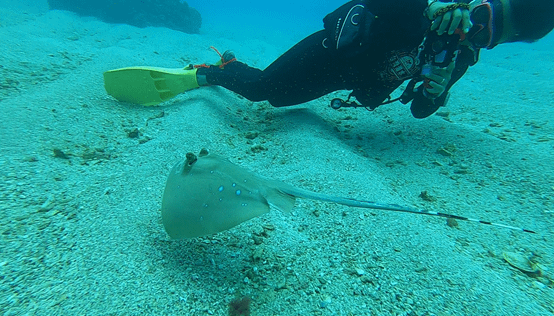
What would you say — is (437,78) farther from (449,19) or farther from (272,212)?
(272,212)

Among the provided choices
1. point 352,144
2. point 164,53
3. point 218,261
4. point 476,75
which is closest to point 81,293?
point 218,261

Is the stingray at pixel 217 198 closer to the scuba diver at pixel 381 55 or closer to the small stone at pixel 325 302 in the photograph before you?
the small stone at pixel 325 302

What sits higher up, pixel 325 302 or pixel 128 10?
pixel 128 10

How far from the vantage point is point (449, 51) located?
3152mm

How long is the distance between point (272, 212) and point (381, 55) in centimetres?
273

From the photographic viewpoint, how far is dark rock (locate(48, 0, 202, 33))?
14789mm

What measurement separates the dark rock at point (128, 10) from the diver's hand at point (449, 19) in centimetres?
1667

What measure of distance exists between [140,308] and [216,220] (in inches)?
26.4

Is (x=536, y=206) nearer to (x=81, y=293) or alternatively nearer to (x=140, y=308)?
(x=140, y=308)

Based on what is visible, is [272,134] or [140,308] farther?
[272,134]

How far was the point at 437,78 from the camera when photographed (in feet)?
11.1

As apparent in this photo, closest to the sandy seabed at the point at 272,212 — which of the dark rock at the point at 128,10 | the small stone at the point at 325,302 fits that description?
the small stone at the point at 325,302

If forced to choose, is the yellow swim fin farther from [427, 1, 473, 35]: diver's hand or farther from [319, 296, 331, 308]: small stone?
[319, 296, 331, 308]: small stone

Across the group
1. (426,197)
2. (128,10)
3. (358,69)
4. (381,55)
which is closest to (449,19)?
(381,55)
